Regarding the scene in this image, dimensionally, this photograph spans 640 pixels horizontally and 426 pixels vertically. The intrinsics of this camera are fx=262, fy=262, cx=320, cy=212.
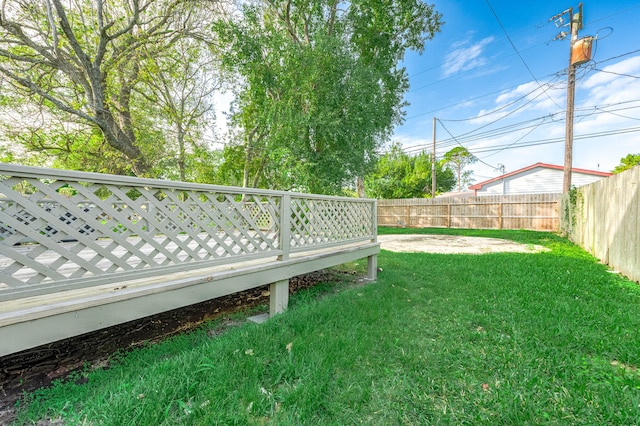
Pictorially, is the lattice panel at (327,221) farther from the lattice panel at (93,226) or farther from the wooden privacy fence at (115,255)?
the lattice panel at (93,226)

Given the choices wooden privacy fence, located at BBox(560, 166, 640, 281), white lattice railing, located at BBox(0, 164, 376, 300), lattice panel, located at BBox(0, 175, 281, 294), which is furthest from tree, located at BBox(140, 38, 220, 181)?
wooden privacy fence, located at BBox(560, 166, 640, 281)

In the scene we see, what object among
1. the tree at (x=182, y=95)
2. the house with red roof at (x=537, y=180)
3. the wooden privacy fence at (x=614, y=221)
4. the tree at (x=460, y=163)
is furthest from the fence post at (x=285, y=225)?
the tree at (x=460, y=163)

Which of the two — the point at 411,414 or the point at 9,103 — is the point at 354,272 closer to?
the point at 411,414

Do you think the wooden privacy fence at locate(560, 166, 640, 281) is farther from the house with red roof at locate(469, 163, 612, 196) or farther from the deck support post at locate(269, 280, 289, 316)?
the house with red roof at locate(469, 163, 612, 196)

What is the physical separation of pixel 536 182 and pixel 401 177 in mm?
9770

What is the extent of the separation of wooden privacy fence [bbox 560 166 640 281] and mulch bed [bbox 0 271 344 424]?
545 centimetres

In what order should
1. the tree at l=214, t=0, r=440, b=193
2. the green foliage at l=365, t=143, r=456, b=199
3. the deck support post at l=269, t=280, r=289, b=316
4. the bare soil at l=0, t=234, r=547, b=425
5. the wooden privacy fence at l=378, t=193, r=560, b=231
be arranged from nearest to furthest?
the bare soil at l=0, t=234, r=547, b=425 < the deck support post at l=269, t=280, r=289, b=316 < the tree at l=214, t=0, r=440, b=193 < the wooden privacy fence at l=378, t=193, r=560, b=231 < the green foliage at l=365, t=143, r=456, b=199

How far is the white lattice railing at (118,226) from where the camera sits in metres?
1.40

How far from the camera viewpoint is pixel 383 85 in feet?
30.3

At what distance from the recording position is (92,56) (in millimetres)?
7234

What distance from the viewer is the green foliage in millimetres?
22719

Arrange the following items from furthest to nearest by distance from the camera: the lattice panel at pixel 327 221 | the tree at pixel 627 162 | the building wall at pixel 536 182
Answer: the tree at pixel 627 162, the building wall at pixel 536 182, the lattice panel at pixel 327 221

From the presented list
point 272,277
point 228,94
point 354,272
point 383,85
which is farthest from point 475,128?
point 272,277

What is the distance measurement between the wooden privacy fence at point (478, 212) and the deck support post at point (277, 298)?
1297 cm
